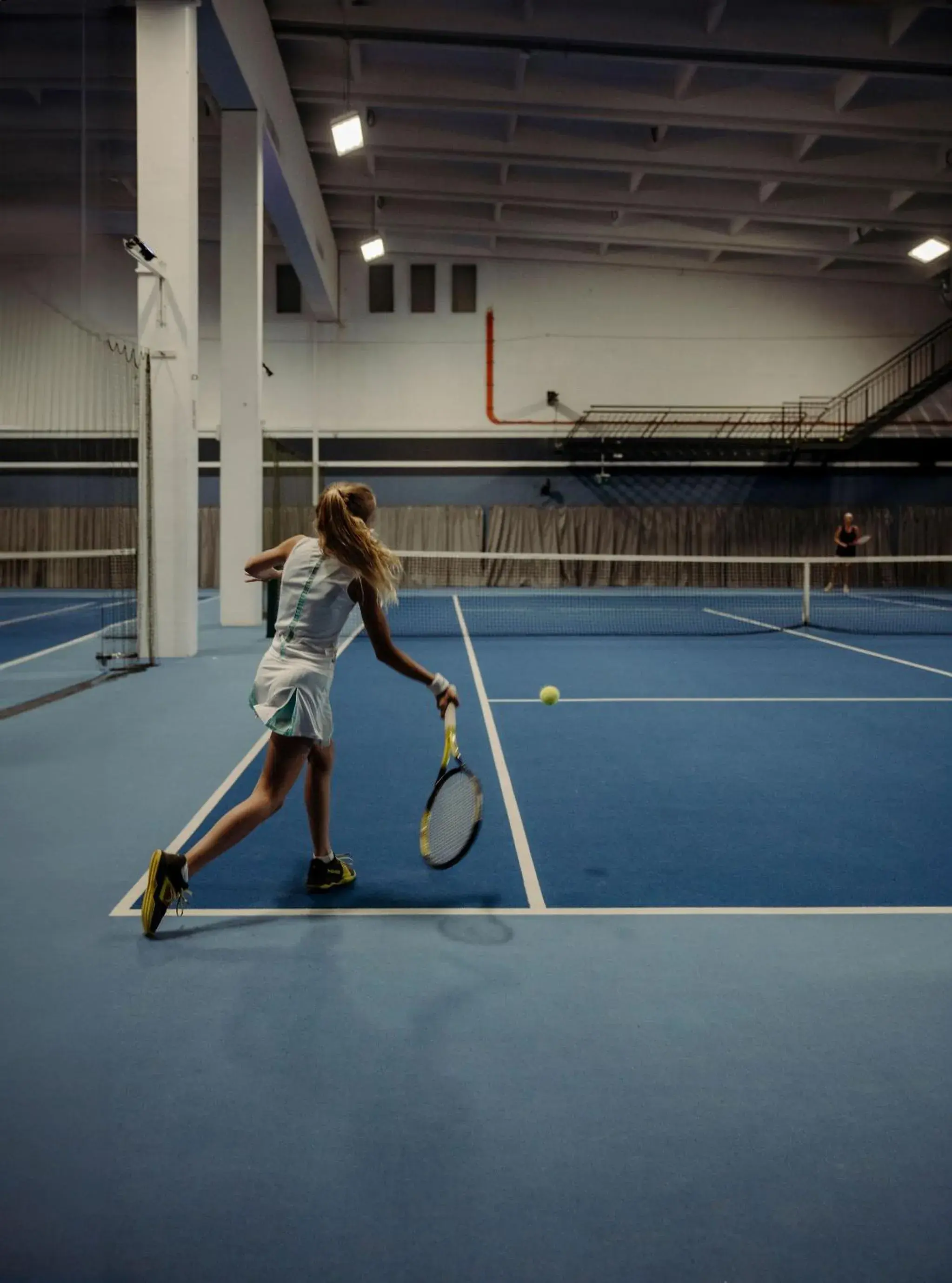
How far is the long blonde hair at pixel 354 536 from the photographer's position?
3900 millimetres

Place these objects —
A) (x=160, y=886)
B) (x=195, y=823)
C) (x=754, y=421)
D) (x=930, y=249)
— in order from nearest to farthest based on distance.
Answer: (x=160, y=886) < (x=195, y=823) < (x=930, y=249) < (x=754, y=421)

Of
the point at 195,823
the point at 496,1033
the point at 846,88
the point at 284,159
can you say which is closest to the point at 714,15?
the point at 846,88

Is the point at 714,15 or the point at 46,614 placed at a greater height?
the point at 714,15

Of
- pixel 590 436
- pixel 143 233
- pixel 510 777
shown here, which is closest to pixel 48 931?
pixel 510 777

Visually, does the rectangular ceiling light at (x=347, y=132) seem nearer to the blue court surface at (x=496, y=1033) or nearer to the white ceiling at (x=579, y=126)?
the white ceiling at (x=579, y=126)

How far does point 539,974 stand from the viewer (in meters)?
3.55

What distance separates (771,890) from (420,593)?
75.1ft

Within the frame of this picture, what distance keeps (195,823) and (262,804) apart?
1.48 meters

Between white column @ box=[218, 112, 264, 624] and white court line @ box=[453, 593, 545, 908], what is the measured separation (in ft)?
23.5

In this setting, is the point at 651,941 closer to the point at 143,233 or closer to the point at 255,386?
the point at 143,233

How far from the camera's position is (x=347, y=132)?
15.2m

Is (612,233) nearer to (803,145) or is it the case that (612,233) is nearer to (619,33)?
(803,145)

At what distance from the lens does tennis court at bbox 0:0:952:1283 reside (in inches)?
97.4

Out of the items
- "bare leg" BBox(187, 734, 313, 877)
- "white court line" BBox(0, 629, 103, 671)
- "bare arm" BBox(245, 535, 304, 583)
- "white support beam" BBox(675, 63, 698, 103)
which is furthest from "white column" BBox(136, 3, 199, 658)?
"white support beam" BBox(675, 63, 698, 103)
